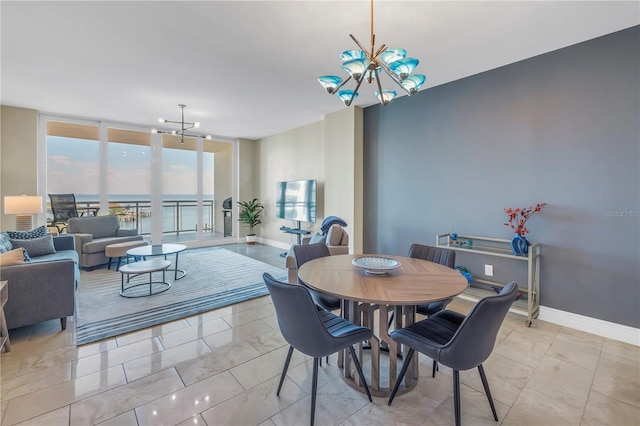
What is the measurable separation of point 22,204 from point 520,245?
6.71 metres

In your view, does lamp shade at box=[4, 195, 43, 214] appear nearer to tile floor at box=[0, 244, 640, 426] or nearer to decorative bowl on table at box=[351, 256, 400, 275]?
tile floor at box=[0, 244, 640, 426]

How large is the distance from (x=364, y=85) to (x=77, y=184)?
19.1ft

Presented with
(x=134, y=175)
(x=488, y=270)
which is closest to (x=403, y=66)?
(x=488, y=270)

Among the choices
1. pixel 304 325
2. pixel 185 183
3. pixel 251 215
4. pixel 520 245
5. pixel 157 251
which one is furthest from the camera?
pixel 251 215

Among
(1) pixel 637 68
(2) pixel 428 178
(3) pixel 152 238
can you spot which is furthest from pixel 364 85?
(3) pixel 152 238

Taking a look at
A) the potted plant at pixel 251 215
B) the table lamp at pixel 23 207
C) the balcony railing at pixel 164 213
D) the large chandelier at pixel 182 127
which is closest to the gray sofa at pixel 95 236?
the table lamp at pixel 23 207

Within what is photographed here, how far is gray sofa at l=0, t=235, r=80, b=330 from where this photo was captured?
7.93 feet

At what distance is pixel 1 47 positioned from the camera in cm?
283

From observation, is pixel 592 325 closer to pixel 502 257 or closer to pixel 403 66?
pixel 502 257

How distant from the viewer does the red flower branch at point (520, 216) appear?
2998 millimetres

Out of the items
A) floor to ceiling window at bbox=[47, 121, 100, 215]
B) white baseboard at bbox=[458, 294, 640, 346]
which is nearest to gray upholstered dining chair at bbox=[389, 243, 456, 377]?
white baseboard at bbox=[458, 294, 640, 346]

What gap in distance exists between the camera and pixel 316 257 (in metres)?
2.74

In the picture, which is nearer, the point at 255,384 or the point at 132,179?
the point at 255,384

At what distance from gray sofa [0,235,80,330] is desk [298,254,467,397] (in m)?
2.31
